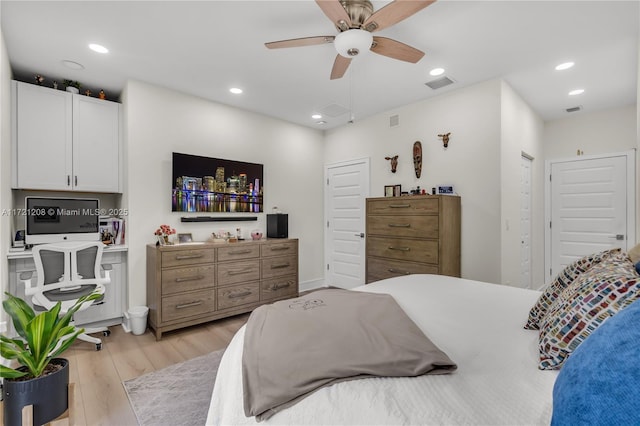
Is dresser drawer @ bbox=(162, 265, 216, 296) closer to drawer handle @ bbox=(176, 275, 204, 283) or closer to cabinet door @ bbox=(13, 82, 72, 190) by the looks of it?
drawer handle @ bbox=(176, 275, 204, 283)

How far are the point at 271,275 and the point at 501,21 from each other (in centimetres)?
344

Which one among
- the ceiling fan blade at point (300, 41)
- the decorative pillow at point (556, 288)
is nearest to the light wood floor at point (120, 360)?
the decorative pillow at point (556, 288)

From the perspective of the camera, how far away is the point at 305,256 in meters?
4.82

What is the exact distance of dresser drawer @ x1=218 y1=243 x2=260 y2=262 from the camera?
334 cm

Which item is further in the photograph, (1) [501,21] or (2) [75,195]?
(2) [75,195]

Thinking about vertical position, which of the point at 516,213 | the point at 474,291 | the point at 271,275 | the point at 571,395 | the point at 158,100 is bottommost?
the point at 271,275

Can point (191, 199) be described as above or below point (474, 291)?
above

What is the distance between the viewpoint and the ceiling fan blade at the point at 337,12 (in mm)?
1722

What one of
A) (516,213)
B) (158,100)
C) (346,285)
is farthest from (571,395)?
(346,285)

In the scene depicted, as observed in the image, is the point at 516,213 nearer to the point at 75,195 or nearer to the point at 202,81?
the point at 202,81

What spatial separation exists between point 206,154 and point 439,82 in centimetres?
295

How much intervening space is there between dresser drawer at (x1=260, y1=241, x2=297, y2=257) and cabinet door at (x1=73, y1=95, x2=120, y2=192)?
6.07 feet

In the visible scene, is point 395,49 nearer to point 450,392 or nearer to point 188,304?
point 450,392

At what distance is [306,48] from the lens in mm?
2621
